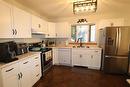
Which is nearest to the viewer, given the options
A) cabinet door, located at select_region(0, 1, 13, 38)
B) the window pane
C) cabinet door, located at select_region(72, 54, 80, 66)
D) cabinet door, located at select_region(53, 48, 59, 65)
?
cabinet door, located at select_region(0, 1, 13, 38)

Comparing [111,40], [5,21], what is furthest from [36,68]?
[111,40]

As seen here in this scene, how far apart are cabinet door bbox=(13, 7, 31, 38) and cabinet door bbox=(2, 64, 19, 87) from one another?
83 cm

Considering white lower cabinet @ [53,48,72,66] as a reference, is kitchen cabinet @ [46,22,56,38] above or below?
above

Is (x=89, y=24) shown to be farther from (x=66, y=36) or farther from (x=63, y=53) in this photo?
(x=63, y=53)

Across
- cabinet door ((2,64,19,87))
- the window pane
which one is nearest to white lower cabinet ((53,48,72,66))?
the window pane

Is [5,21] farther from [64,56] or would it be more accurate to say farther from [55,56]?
[64,56]

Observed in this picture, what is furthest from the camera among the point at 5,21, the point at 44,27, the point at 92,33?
the point at 92,33

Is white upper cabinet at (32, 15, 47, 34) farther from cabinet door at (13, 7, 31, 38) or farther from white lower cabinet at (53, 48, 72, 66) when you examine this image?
white lower cabinet at (53, 48, 72, 66)

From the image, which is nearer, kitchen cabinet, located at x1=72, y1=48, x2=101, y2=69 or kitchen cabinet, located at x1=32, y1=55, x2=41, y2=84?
kitchen cabinet, located at x1=32, y1=55, x2=41, y2=84

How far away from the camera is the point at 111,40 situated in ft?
9.69

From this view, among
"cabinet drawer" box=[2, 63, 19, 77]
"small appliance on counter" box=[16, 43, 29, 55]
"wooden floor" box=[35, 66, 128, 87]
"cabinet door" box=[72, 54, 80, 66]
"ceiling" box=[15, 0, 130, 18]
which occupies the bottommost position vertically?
"wooden floor" box=[35, 66, 128, 87]

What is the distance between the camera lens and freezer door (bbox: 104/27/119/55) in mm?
2903

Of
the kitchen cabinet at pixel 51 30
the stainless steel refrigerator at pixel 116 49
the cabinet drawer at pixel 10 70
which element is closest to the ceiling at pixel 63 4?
the stainless steel refrigerator at pixel 116 49

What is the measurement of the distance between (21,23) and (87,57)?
8.99 feet
